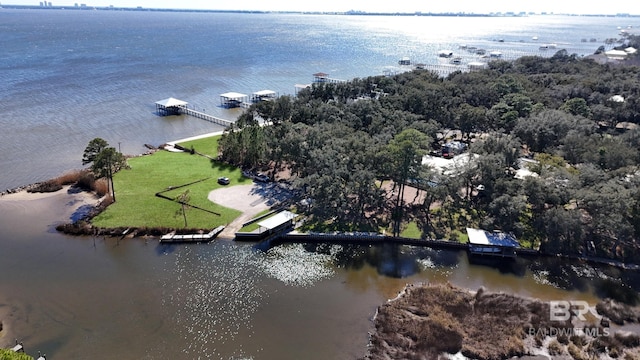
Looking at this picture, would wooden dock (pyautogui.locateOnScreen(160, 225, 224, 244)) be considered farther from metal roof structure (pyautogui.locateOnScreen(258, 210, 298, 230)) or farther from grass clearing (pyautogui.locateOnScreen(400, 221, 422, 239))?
grass clearing (pyautogui.locateOnScreen(400, 221, 422, 239))

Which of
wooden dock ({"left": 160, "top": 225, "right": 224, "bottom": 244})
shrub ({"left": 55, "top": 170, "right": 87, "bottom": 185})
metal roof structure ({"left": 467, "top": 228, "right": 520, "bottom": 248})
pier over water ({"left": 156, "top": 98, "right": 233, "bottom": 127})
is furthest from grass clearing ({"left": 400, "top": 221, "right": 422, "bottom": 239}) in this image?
pier over water ({"left": 156, "top": 98, "right": 233, "bottom": 127})

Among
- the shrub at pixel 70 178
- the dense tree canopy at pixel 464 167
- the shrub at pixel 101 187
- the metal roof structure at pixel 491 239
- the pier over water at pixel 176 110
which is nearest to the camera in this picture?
the metal roof structure at pixel 491 239

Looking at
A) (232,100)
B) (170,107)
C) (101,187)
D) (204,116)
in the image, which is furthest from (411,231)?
(232,100)

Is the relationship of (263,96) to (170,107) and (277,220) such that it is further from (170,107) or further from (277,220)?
(277,220)

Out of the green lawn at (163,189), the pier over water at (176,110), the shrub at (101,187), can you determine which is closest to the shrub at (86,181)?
the shrub at (101,187)

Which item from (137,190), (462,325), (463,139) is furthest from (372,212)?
(463,139)

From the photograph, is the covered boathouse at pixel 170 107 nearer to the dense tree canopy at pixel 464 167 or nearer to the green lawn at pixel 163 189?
the dense tree canopy at pixel 464 167

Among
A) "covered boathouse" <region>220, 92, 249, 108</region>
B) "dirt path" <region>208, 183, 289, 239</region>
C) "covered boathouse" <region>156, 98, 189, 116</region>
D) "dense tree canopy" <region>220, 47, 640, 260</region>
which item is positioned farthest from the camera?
"covered boathouse" <region>220, 92, 249, 108</region>
